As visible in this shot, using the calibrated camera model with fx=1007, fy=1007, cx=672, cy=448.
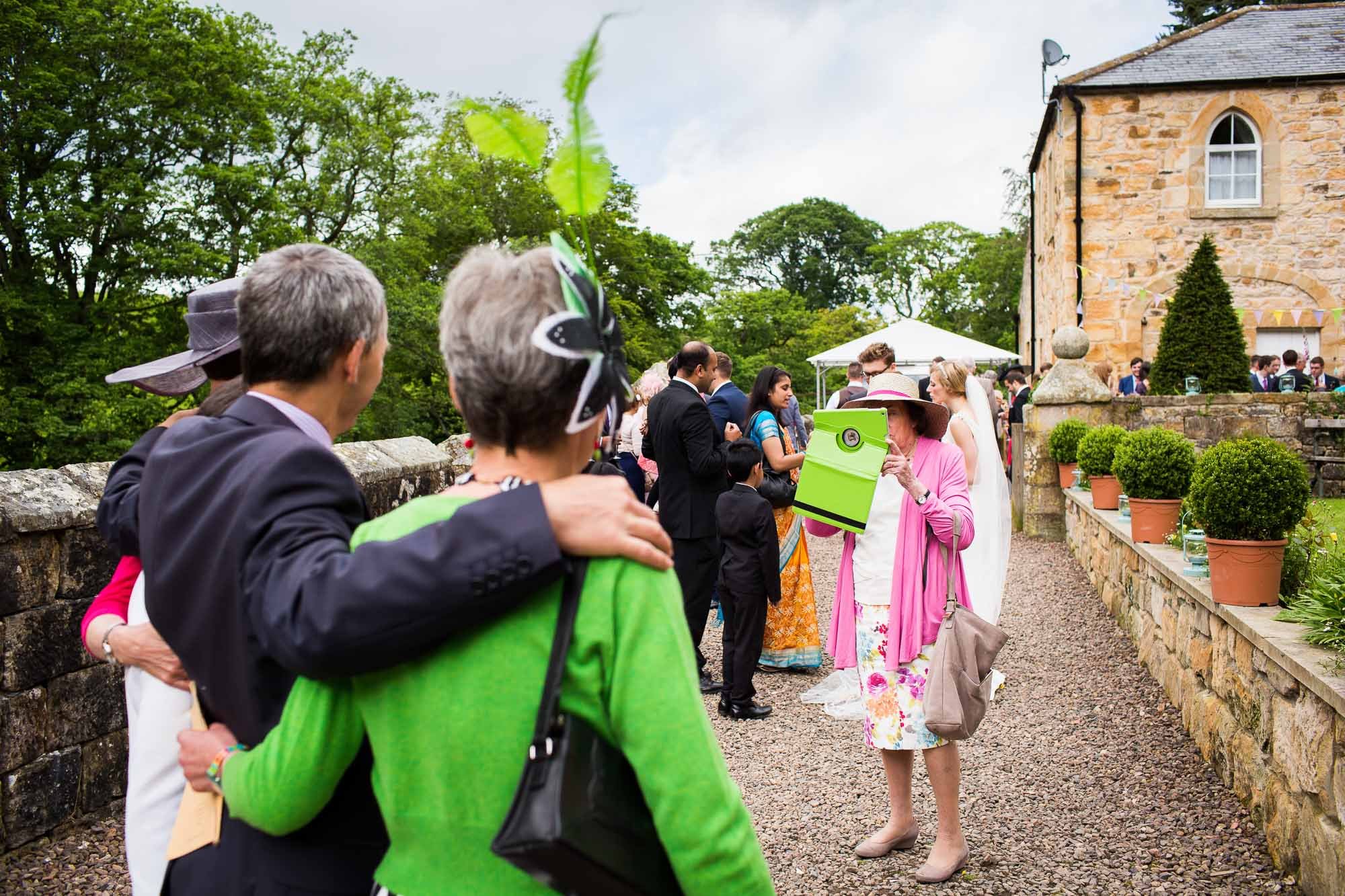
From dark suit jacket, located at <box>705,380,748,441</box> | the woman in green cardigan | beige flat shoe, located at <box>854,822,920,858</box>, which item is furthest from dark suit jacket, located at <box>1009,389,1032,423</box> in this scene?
the woman in green cardigan

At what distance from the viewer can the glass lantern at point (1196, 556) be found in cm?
514

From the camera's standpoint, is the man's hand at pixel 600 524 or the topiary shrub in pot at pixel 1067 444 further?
the topiary shrub in pot at pixel 1067 444

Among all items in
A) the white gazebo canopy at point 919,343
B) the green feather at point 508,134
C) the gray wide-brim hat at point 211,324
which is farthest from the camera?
the white gazebo canopy at point 919,343

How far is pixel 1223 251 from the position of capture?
1827 cm

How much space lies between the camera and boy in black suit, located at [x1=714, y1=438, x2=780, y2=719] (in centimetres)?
596

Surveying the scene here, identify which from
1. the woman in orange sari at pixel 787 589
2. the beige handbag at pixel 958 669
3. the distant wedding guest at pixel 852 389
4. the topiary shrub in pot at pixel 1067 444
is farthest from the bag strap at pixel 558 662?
the topiary shrub in pot at pixel 1067 444

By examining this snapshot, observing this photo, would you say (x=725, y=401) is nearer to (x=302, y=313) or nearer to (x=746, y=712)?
(x=746, y=712)

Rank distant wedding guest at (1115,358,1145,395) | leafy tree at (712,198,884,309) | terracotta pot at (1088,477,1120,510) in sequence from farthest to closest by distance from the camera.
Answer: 1. leafy tree at (712,198,884,309)
2. distant wedding guest at (1115,358,1145,395)
3. terracotta pot at (1088,477,1120,510)

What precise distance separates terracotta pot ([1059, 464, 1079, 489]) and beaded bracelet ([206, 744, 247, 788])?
1054cm

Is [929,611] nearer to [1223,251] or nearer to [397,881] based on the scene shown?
[397,881]

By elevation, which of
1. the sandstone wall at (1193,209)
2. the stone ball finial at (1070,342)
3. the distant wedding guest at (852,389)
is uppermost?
the sandstone wall at (1193,209)

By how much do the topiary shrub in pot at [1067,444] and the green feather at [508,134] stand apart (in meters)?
9.88

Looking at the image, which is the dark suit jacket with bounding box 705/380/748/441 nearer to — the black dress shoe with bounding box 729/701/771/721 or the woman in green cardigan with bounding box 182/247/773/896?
the black dress shoe with bounding box 729/701/771/721

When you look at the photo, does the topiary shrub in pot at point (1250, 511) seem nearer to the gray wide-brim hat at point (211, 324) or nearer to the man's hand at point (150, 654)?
the gray wide-brim hat at point (211, 324)
